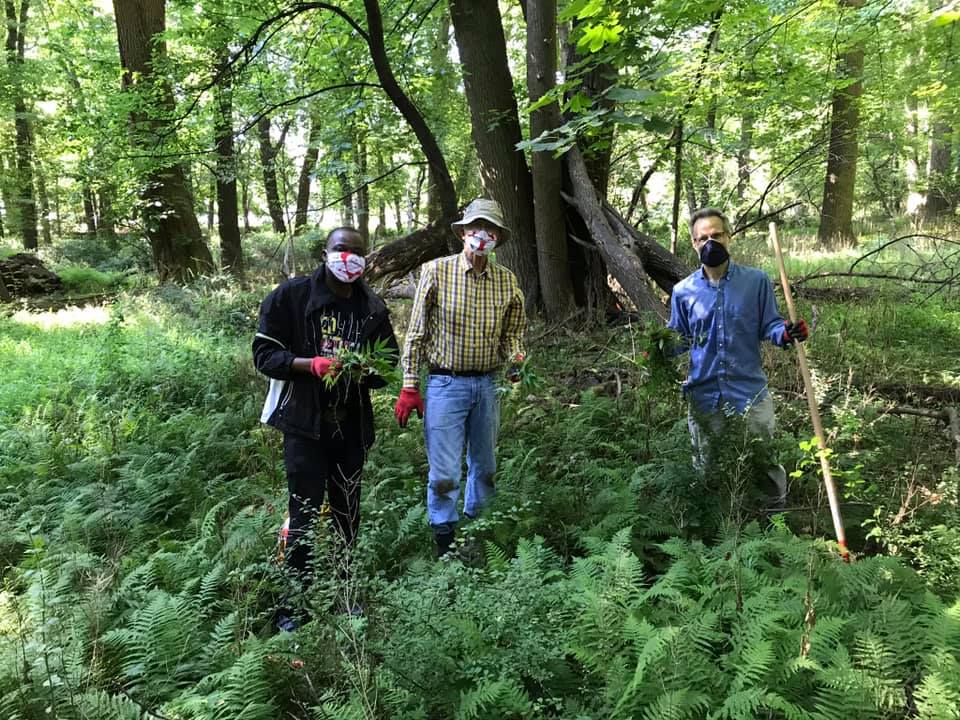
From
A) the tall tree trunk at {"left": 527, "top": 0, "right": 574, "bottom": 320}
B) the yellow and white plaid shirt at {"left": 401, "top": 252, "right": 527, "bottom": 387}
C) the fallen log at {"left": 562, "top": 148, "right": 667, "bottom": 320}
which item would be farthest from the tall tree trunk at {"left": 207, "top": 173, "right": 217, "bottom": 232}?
the yellow and white plaid shirt at {"left": 401, "top": 252, "right": 527, "bottom": 387}

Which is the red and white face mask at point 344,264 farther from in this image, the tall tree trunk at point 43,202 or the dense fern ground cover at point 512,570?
the tall tree trunk at point 43,202

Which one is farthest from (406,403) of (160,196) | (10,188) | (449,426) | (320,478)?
(10,188)

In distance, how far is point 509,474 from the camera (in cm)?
495

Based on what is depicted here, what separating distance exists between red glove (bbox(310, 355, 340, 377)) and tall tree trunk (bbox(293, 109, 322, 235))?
25.8 ft

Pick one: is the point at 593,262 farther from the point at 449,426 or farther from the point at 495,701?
the point at 495,701

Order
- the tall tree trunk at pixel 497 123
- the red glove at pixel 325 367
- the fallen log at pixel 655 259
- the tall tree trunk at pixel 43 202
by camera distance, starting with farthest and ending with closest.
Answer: the tall tree trunk at pixel 43 202 < the tall tree trunk at pixel 497 123 < the fallen log at pixel 655 259 < the red glove at pixel 325 367

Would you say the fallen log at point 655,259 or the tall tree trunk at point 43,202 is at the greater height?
the tall tree trunk at point 43,202

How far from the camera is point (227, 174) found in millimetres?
11477

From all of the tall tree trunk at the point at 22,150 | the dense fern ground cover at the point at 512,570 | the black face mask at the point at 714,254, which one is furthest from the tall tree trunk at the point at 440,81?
the tall tree trunk at the point at 22,150

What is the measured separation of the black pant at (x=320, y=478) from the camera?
358 centimetres

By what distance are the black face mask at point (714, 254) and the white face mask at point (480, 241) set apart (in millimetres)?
1506

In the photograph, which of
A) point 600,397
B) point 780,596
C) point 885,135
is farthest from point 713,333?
point 885,135

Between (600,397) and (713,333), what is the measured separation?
235 centimetres

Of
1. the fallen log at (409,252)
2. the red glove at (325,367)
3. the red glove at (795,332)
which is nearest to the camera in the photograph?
the red glove at (325,367)
